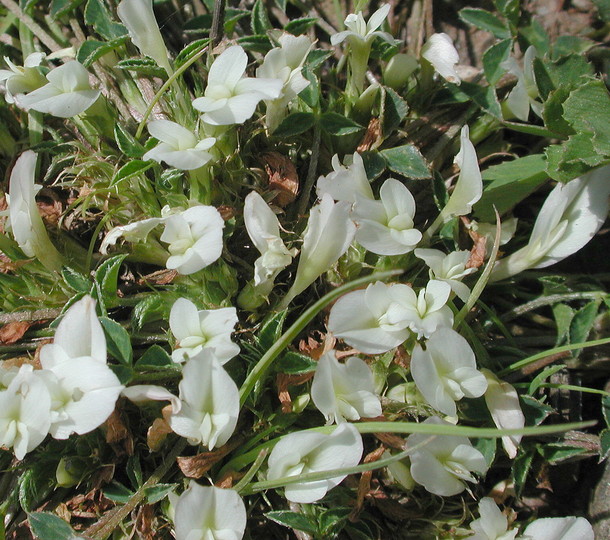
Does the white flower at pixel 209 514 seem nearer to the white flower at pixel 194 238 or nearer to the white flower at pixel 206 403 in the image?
the white flower at pixel 206 403

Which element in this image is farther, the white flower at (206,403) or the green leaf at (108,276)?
the green leaf at (108,276)

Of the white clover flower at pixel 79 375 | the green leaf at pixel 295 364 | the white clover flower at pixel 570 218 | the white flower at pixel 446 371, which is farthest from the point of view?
the white clover flower at pixel 570 218

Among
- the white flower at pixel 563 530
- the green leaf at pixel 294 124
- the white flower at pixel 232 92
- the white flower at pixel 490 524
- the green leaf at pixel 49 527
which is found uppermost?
the white flower at pixel 232 92

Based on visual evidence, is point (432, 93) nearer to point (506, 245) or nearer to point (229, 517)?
point (506, 245)

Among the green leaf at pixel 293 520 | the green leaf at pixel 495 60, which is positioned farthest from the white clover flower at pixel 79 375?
the green leaf at pixel 495 60

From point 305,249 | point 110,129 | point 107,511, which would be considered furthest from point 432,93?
point 107,511

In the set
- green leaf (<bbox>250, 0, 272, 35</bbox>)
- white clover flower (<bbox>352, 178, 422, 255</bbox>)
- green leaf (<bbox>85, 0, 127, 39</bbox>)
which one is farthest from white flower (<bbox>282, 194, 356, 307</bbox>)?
green leaf (<bbox>85, 0, 127, 39</bbox>)
